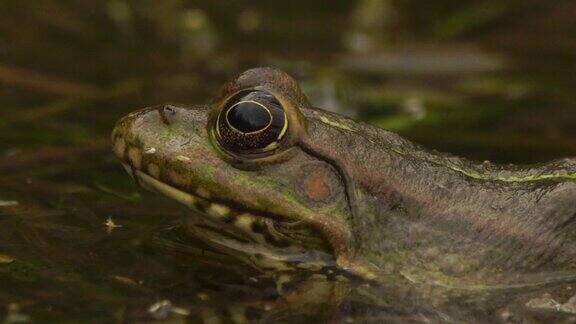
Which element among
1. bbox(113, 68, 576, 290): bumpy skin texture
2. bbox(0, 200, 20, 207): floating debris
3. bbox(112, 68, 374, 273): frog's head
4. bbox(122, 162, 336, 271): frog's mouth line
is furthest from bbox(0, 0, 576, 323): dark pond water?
bbox(113, 68, 576, 290): bumpy skin texture

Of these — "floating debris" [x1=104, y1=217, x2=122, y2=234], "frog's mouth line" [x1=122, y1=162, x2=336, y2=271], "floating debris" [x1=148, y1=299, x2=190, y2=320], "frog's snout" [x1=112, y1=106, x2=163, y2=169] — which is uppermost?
"frog's snout" [x1=112, y1=106, x2=163, y2=169]

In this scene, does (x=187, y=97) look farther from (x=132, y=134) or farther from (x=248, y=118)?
(x=248, y=118)

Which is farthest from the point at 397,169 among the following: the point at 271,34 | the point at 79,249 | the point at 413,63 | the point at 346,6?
the point at 346,6

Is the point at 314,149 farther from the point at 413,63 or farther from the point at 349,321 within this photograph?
the point at 413,63

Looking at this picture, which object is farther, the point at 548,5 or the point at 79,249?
the point at 548,5

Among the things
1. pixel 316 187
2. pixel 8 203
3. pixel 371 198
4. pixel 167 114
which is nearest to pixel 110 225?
pixel 8 203

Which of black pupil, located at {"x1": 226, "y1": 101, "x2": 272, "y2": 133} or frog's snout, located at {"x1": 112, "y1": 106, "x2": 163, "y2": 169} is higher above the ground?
black pupil, located at {"x1": 226, "y1": 101, "x2": 272, "y2": 133}

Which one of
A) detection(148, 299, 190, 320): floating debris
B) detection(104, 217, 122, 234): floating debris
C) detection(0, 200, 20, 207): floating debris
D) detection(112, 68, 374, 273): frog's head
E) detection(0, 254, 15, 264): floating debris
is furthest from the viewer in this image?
detection(0, 200, 20, 207): floating debris

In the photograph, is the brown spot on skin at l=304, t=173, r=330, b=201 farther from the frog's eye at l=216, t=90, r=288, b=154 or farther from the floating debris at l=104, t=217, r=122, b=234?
the floating debris at l=104, t=217, r=122, b=234
